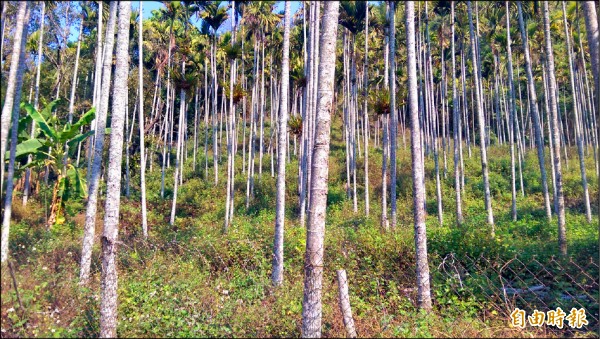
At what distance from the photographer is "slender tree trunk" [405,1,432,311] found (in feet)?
24.1

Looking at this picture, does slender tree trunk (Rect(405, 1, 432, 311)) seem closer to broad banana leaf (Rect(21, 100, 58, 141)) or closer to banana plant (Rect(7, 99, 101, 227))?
banana plant (Rect(7, 99, 101, 227))

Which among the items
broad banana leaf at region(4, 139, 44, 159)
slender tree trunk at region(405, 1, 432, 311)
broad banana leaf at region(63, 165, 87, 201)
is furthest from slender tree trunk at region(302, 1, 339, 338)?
broad banana leaf at region(63, 165, 87, 201)

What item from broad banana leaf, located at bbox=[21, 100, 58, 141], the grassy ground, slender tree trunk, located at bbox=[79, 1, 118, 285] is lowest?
the grassy ground

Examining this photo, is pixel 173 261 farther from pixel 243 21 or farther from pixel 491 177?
pixel 491 177

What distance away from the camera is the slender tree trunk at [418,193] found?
24.1 ft

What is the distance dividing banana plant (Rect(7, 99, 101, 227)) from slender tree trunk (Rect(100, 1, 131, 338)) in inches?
248

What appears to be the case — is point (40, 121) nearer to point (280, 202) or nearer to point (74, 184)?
point (74, 184)

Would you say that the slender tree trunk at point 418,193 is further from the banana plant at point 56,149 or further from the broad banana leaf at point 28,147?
the broad banana leaf at point 28,147

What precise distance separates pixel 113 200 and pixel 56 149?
8607 mm

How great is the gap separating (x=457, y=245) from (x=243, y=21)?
15.8 m

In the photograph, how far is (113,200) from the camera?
6.54 meters

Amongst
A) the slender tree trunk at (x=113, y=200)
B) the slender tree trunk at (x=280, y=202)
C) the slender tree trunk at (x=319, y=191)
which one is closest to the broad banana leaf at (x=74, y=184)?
the slender tree trunk at (x=280, y=202)

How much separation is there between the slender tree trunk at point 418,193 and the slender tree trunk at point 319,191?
242 centimetres

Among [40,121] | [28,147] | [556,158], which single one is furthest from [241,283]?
[556,158]
